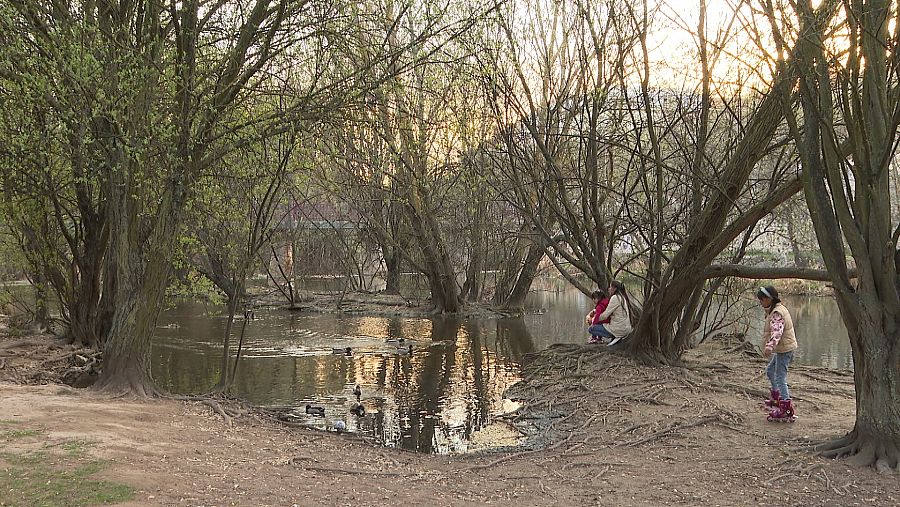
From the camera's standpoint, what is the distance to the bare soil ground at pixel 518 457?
252 inches

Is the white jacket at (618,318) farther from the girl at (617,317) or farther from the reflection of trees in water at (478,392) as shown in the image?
the reflection of trees in water at (478,392)

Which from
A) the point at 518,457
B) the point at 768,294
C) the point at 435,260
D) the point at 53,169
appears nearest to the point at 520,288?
the point at 435,260

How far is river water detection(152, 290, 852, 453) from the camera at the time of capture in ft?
35.5

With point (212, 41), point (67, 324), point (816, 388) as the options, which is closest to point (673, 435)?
point (816, 388)

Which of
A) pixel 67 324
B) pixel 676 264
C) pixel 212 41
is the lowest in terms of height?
pixel 67 324

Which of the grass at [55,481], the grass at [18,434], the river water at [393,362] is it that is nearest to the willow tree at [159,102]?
the river water at [393,362]

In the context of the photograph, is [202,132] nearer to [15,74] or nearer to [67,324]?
[15,74]

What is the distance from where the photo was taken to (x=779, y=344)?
9.16 metres

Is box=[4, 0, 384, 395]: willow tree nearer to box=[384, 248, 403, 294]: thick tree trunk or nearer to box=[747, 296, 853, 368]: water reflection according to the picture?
box=[747, 296, 853, 368]: water reflection

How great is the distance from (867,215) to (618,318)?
7.76 m

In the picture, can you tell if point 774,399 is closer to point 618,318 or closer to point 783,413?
point 783,413

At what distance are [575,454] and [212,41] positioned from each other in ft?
24.6

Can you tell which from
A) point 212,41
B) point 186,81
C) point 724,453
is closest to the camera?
point 724,453

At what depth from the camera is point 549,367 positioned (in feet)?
48.7
